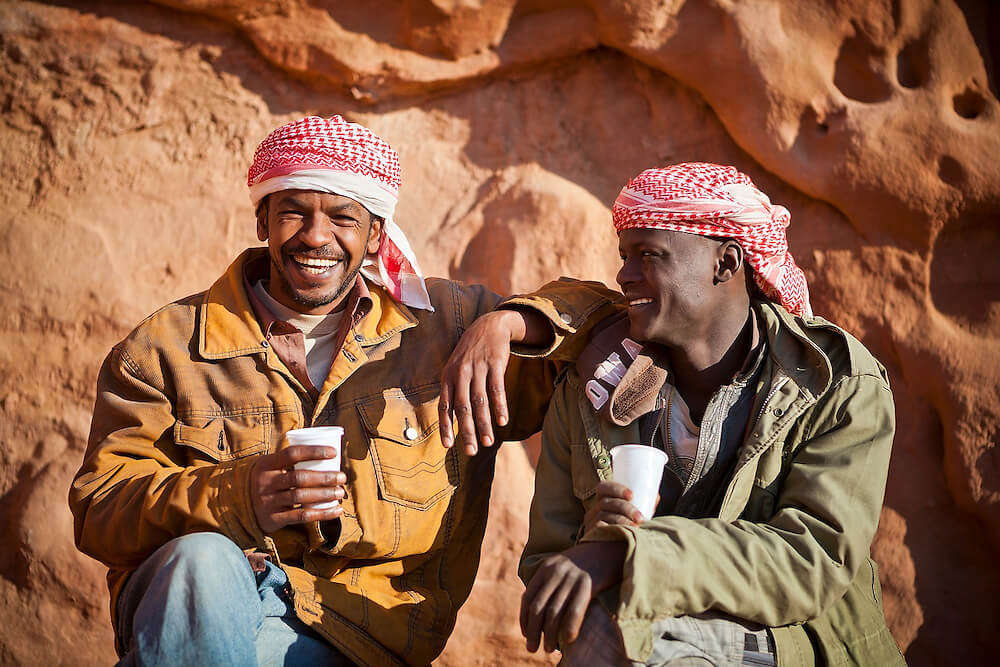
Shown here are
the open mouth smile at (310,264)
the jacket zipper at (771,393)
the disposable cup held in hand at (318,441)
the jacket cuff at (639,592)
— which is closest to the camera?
the jacket cuff at (639,592)

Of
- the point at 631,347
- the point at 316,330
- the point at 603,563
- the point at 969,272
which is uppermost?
the point at 316,330

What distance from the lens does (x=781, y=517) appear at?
222 cm

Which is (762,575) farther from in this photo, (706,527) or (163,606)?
(163,606)

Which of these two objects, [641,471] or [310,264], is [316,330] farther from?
[641,471]

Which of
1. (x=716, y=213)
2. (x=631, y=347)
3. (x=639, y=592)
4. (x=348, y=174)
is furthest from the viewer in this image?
(x=348, y=174)

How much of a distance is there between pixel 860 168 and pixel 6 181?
384 centimetres

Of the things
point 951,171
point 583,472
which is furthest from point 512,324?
point 951,171

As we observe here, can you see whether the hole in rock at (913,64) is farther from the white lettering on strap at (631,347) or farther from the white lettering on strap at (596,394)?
the white lettering on strap at (596,394)

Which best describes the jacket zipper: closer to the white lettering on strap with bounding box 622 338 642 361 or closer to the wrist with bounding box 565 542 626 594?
the white lettering on strap with bounding box 622 338 642 361

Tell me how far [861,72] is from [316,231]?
2.62m

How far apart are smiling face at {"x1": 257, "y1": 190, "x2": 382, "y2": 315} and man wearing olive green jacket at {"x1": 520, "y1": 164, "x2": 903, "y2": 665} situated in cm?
78

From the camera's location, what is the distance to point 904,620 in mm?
3938

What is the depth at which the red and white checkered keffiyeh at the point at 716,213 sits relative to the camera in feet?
8.50

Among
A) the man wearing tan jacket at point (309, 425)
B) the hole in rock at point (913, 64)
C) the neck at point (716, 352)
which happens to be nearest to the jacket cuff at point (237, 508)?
the man wearing tan jacket at point (309, 425)
